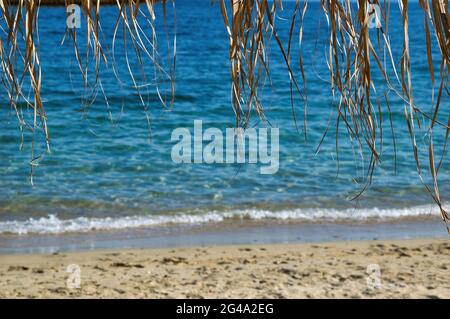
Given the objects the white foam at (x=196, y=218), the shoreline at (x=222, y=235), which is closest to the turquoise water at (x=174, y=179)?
the white foam at (x=196, y=218)

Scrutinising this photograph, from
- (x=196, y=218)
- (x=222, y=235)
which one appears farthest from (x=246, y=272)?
(x=196, y=218)

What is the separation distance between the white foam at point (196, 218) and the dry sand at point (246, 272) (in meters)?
0.89

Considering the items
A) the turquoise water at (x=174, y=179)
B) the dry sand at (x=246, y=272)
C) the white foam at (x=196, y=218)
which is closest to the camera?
the dry sand at (x=246, y=272)

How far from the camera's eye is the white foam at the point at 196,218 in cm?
667

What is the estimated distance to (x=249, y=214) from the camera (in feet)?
23.6

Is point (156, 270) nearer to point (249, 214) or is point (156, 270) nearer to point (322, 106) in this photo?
point (249, 214)

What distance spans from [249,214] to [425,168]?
3167mm

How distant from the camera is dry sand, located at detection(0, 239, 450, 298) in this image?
180 inches

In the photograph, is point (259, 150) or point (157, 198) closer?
point (157, 198)

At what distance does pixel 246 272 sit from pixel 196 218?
6.88 feet

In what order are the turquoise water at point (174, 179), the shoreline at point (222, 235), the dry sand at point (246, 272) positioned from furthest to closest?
the turquoise water at point (174, 179), the shoreline at point (222, 235), the dry sand at point (246, 272)

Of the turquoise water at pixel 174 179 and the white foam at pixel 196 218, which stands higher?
the white foam at pixel 196 218

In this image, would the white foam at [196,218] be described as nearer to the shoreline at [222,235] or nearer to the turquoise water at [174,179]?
the turquoise water at [174,179]
